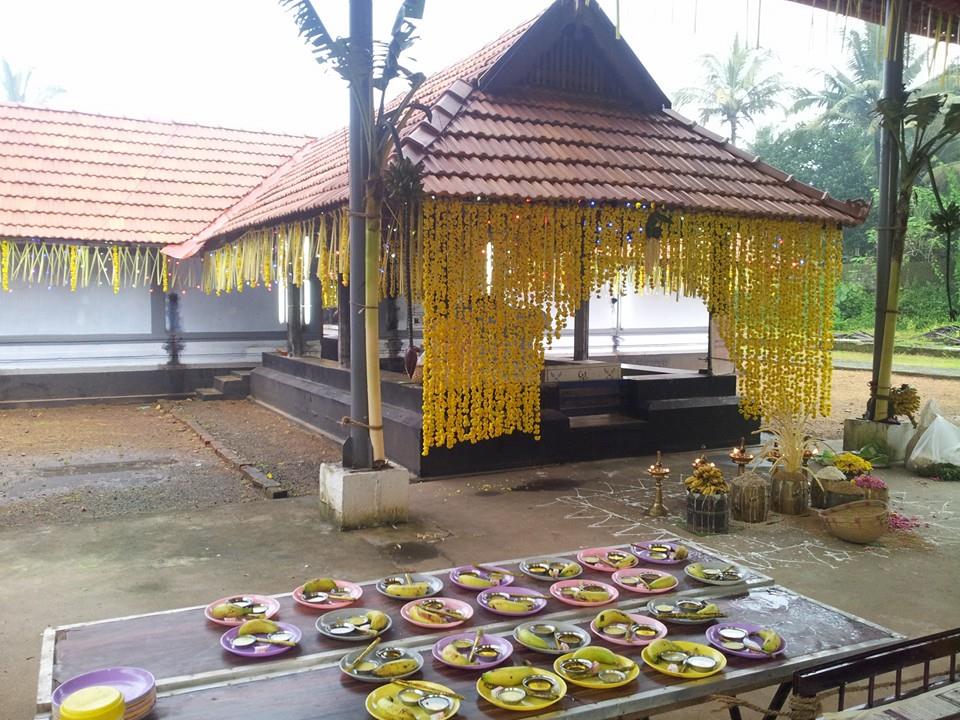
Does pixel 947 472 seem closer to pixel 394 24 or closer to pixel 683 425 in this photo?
pixel 683 425

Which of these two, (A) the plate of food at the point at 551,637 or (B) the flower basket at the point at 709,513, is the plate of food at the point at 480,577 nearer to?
A: (A) the plate of food at the point at 551,637

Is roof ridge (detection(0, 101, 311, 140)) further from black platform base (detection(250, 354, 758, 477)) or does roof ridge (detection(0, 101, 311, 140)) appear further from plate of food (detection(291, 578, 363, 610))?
plate of food (detection(291, 578, 363, 610))

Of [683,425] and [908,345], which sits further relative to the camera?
[908,345]

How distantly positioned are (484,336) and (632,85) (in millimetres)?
4552

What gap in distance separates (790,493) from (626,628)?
191 inches

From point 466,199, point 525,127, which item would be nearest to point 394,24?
point 466,199

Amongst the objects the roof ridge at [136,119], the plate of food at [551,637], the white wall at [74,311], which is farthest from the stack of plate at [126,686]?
the roof ridge at [136,119]

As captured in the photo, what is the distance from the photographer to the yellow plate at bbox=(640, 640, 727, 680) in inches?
97.1

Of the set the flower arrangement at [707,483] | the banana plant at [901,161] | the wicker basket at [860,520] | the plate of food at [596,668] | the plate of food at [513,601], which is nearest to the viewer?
the plate of food at [596,668]

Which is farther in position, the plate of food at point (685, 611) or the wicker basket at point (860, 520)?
the wicker basket at point (860, 520)

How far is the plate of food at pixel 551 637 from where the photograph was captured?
265 centimetres

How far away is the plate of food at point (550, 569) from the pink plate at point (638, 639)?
44 cm

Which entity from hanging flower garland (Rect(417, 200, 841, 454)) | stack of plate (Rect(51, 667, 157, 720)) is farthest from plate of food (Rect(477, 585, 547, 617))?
hanging flower garland (Rect(417, 200, 841, 454))

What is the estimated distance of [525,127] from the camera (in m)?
9.00
